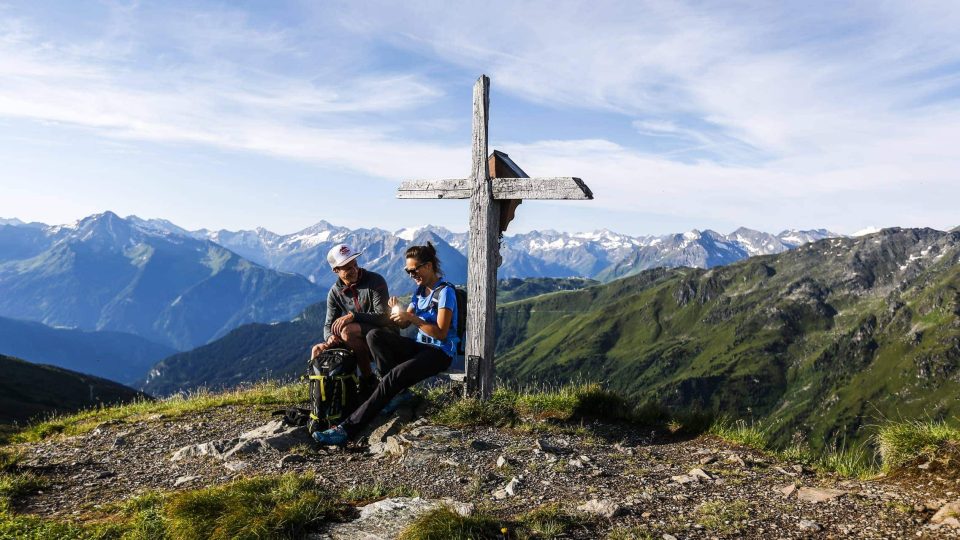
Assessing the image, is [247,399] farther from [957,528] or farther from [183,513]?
[957,528]

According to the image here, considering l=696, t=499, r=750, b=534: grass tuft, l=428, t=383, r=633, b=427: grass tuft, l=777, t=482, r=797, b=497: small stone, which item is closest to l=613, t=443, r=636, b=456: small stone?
l=428, t=383, r=633, b=427: grass tuft

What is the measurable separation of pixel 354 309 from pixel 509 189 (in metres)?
3.92

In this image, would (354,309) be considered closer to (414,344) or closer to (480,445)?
(414,344)

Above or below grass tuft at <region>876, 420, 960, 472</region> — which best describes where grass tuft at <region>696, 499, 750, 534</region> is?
below

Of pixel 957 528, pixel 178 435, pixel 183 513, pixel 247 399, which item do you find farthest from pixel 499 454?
Answer: pixel 247 399

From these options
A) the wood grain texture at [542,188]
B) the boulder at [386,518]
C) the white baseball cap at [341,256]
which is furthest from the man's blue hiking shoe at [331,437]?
the wood grain texture at [542,188]

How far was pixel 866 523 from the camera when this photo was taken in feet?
18.4

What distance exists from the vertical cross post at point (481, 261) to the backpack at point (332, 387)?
2351mm

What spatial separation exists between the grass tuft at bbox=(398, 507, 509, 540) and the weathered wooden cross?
20.1 feet

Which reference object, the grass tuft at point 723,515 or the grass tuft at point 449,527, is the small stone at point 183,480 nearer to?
the grass tuft at point 449,527

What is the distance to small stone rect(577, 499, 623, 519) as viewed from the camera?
6102 mm

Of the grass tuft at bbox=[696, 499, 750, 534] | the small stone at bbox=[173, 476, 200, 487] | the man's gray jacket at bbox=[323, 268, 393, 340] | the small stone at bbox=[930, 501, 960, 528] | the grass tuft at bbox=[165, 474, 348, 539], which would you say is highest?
the man's gray jacket at bbox=[323, 268, 393, 340]

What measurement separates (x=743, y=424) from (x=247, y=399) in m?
10.9

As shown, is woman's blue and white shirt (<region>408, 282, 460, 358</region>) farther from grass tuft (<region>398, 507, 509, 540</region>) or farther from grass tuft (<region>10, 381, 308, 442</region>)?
grass tuft (<region>398, 507, 509, 540</region>)
